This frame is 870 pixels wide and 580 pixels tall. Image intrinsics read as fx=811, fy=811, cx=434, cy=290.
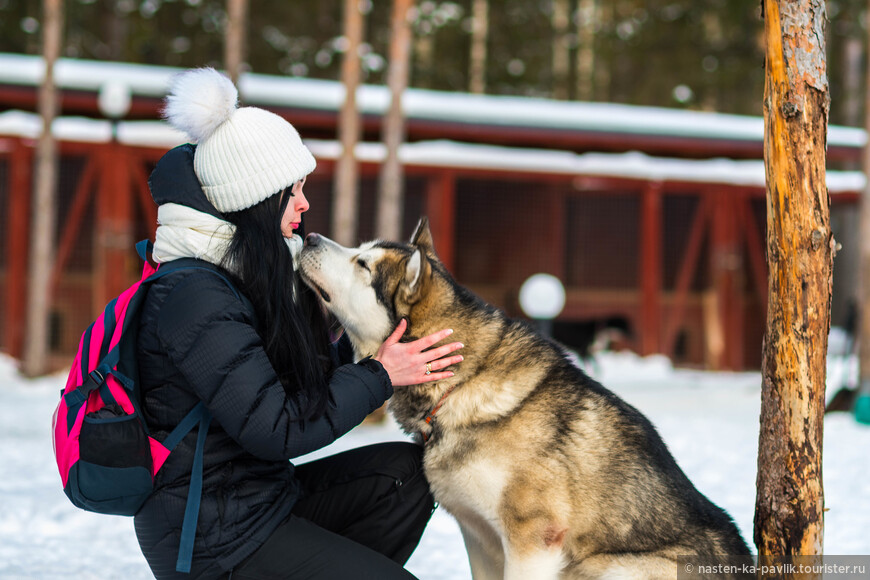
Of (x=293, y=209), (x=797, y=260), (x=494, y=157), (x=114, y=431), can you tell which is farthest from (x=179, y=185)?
(x=494, y=157)

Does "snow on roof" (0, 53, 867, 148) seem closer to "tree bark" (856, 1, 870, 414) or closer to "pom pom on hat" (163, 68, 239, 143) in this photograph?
"tree bark" (856, 1, 870, 414)

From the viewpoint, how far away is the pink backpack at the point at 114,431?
1973 mm

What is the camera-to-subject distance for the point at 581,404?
105 inches

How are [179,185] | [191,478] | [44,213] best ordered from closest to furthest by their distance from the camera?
1. [191,478]
2. [179,185]
3. [44,213]

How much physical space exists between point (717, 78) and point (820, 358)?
65.5 feet

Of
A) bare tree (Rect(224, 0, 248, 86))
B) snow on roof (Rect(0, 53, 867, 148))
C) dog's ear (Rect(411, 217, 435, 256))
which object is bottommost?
dog's ear (Rect(411, 217, 435, 256))

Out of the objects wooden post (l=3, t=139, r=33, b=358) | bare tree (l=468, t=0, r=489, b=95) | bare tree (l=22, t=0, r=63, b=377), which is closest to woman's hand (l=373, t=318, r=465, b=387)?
bare tree (l=22, t=0, r=63, b=377)

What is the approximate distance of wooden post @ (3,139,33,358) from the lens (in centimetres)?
1039

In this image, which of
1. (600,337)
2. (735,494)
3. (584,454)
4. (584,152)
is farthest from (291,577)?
(584,152)

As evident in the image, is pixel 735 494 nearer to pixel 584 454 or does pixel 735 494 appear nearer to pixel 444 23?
pixel 584 454

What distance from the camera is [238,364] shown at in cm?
203

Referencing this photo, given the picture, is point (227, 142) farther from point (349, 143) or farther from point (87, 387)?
point (349, 143)

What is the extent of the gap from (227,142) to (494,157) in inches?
366

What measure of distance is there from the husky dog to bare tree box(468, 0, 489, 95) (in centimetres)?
1913
